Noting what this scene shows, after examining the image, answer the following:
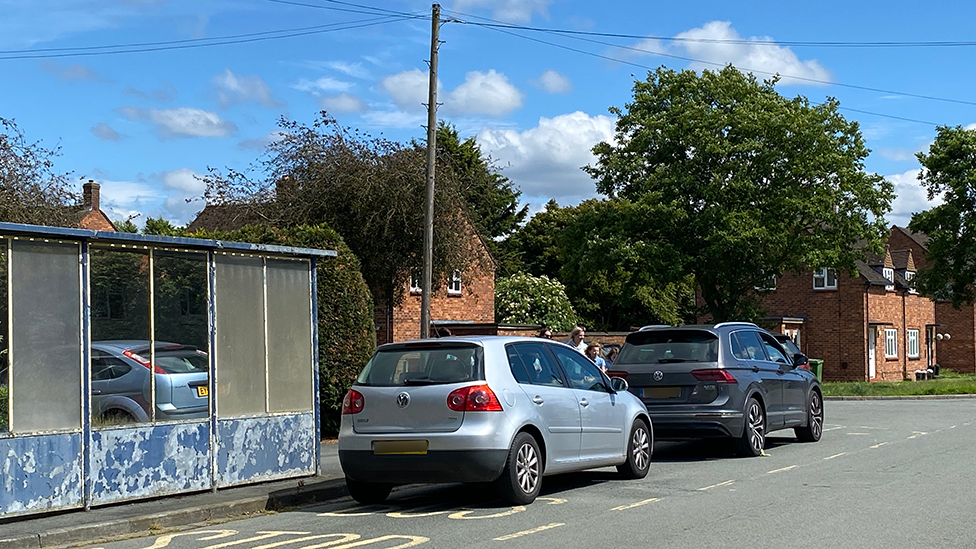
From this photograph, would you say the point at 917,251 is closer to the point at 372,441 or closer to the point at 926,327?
the point at 926,327

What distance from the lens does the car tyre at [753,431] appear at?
571 inches

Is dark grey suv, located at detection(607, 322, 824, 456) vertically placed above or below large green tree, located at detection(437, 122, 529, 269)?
below

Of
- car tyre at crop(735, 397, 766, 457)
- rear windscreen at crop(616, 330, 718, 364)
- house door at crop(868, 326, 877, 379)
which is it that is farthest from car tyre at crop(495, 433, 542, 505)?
house door at crop(868, 326, 877, 379)

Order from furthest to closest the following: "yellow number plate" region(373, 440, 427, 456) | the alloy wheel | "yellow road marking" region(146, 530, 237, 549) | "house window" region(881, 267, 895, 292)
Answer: "house window" region(881, 267, 895, 292) < the alloy wheel < "yellow number plate" region(373, 440, 427, 456) < "yellow road marking" region(146, 530, 237, 549)

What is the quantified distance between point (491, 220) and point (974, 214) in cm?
2749

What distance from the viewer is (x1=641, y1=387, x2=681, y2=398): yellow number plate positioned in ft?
47.6

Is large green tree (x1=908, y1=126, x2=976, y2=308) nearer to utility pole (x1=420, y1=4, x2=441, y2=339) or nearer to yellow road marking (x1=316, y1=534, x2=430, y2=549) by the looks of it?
utility pole (x1=420, y1=4, x2=441, y2=339)

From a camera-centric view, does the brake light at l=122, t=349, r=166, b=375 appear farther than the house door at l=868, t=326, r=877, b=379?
No

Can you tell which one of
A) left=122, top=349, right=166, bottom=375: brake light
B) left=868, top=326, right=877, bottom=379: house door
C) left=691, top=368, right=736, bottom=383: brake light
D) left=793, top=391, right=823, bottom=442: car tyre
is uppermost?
left=122, top=349, right=166, bottom=375: brake light

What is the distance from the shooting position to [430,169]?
20438 mm

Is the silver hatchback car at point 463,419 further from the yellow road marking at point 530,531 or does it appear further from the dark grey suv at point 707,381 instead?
the dark grey suv at point 707,381

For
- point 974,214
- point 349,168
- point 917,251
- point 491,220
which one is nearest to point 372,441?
point 349,168

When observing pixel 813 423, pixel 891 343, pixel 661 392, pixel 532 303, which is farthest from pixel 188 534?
pixel 891 343

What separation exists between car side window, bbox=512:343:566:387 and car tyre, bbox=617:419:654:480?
158 cm
